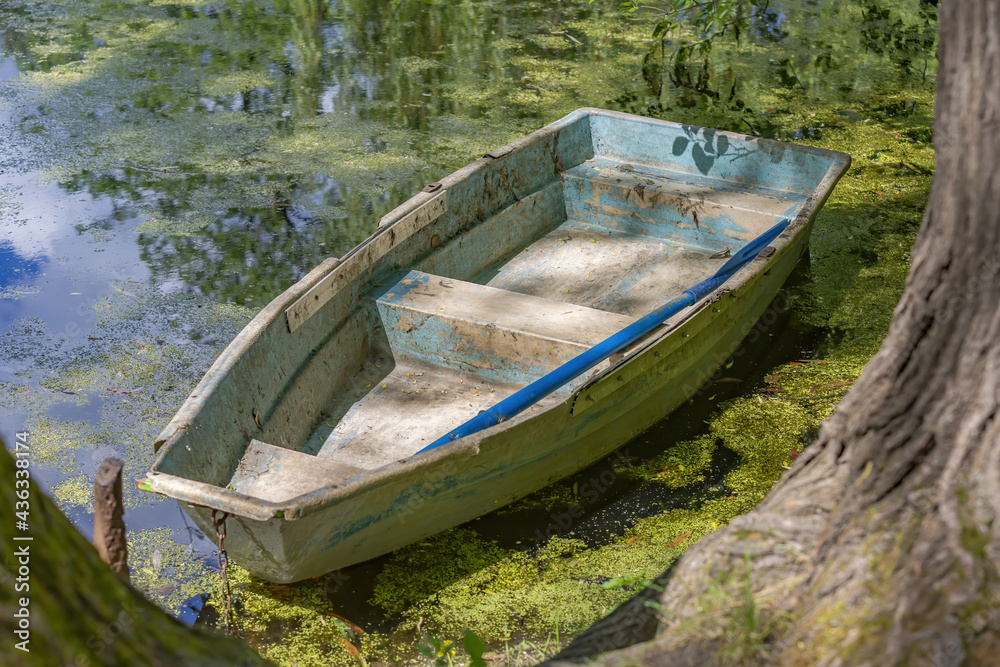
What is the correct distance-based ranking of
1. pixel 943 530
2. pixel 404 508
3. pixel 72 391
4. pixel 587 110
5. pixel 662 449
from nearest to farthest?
pixel 943 530 < pixel 404 508 < pixel 662 449 < pixel 72 391 < pixel 587 110

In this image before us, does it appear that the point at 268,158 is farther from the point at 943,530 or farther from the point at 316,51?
the point at 943,530

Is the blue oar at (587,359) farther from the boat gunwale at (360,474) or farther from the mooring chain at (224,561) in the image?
the mooring chain at (224,561)

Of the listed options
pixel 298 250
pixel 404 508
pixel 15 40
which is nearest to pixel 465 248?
pixel 298 250

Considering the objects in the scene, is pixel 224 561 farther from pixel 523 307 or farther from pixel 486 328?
pixel 523 307

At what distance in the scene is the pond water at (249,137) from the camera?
3.84 m

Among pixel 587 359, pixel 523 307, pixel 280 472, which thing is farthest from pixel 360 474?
pixel 523 307

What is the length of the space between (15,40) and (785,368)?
6.83m

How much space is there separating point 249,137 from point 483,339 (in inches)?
135

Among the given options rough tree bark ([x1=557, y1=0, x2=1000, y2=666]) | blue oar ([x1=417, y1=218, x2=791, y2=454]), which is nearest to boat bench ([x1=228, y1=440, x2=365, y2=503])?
blue oar ([x1=417, y1=218, x2=791, y2=454])

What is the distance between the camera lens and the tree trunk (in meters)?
1.05

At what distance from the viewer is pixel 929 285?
137 centimetres

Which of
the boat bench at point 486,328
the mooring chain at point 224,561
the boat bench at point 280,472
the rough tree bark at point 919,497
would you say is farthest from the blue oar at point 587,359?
the rough tree bark at point 919,497

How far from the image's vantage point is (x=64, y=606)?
3.63 ft

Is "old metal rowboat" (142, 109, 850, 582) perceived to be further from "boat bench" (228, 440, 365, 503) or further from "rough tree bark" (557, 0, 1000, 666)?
"rough tree bark" (557, 0, 1000, 666)
